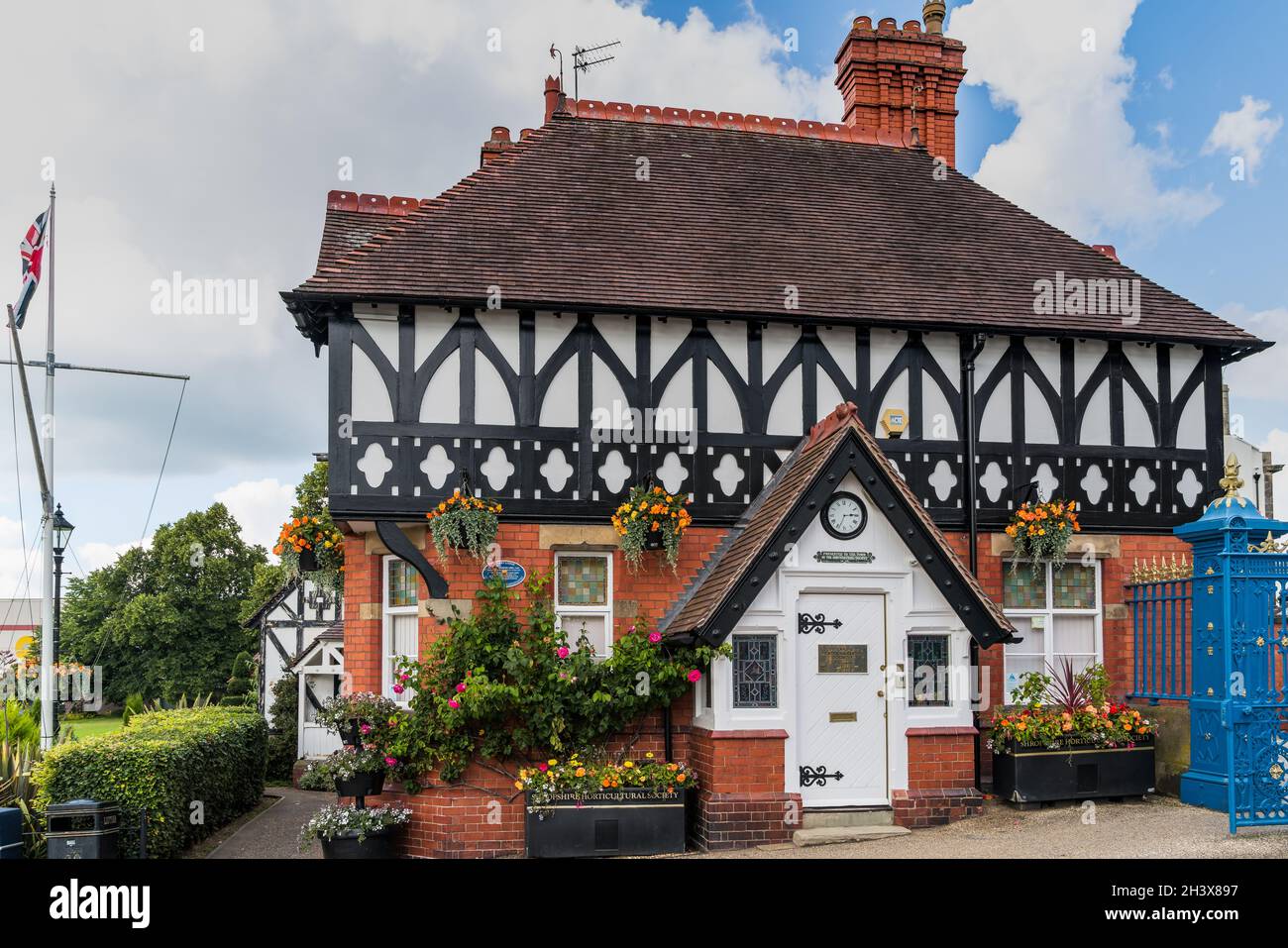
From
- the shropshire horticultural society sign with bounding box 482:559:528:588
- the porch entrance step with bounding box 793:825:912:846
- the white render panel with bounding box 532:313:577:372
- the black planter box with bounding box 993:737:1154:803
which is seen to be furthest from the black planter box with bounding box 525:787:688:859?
the white render panel with bounding box 532:313:577:372

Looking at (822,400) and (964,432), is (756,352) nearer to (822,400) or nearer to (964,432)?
(822,400)

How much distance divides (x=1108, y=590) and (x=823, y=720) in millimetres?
4602

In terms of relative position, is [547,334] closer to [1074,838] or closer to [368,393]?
[368,393]

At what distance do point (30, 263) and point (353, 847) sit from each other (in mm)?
10065

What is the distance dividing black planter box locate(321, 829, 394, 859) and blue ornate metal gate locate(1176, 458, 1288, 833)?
7983 mm

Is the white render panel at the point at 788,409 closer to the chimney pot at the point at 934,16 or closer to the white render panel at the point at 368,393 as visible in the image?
the white render panel at the point at 368,393

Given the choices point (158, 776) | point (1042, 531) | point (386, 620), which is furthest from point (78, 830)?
point (1042, 531)

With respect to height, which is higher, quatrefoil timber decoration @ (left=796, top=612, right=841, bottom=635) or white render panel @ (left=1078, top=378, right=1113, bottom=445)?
white render panel @ (left=1078, top=378, right=1113, bottom=445)

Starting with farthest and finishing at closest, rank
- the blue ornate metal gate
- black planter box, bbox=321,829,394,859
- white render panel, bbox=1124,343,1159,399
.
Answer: white render panel, bbox=1124,343,1159,399 → black planter box, bbox=321,829,394,859 → the blue ornate metal gate

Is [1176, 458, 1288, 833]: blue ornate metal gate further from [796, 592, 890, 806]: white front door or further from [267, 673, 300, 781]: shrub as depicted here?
[267, 673, 300, 781]: shrub

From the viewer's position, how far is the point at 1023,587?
13.9 m

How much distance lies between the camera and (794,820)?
11406 mm

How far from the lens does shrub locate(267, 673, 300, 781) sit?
2273 cm

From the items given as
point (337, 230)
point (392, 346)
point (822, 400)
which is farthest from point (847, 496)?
point (337, 230)
